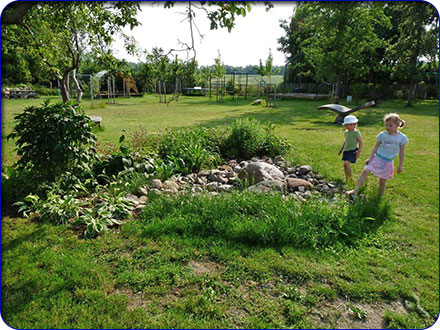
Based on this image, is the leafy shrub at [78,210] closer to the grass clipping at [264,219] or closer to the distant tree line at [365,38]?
the grass clipping at [264,219]

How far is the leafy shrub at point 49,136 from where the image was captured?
13.3 feet

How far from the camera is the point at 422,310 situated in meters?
2.42

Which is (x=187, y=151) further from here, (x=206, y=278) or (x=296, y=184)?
(x=206, y=278)

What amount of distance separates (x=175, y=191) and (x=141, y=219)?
936 mm

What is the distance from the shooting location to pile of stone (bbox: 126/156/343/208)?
467 centimetres

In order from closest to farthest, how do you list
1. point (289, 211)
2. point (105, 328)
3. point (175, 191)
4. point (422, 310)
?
point (105, 328) → point (422, 310) → point (289, 211) → point (175, 191)

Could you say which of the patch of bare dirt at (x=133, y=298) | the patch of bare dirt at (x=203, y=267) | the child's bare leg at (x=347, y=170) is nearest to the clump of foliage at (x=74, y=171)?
the patch of bare dirt at (x=133, y=298)

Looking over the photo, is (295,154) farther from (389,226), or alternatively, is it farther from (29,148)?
(29,148)

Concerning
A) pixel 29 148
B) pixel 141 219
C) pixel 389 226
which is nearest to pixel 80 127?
pixel 29 148

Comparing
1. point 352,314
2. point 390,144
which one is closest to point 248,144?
point 390,144

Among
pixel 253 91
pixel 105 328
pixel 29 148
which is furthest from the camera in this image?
pixel 253 91

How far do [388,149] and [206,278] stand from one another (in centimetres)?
329

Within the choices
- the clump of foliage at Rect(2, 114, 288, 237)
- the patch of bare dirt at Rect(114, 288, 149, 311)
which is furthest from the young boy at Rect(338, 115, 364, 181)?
the patch of bare dirt at Rect(114, 288, 149, 311)

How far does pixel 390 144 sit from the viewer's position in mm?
4203
